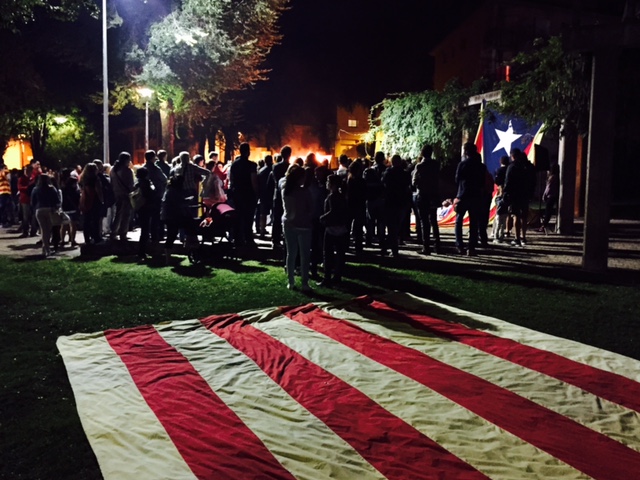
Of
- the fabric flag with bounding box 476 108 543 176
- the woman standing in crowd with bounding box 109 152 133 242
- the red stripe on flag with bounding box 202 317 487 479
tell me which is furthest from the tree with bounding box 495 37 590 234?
the red stripe on flag with bounding box 202 317 487 479

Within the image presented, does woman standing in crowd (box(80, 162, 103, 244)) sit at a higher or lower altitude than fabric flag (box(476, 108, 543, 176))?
lower

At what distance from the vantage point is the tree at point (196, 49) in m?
26.3

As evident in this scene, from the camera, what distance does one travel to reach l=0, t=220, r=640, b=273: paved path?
11.0m

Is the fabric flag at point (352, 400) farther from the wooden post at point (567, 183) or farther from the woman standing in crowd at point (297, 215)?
the wooden post at point (567, 183)

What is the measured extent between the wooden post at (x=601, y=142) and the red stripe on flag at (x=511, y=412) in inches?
199

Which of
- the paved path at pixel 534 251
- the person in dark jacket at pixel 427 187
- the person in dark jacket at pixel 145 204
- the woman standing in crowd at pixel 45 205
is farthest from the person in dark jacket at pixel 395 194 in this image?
the woman standing in crowd at pixel 45 205

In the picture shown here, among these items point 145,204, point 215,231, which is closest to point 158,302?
point 215,231

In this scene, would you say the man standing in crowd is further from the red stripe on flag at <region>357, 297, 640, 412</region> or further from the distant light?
the distant light

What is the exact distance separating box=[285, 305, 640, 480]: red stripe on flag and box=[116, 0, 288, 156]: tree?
898 inches

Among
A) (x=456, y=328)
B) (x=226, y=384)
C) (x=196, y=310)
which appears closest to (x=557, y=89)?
(x=456, y=328)

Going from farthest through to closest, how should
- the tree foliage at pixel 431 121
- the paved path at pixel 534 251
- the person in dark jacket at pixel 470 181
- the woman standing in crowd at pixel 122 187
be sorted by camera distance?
the tree foliage at pixel 431 121 → the woman standing in crowd at pixel 122 187 → the person in dark jacket at pixel 470 181 → the paved path at pixel 534 251

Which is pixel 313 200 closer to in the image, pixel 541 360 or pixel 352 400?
pixel 541 360

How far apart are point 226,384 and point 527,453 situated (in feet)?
8.04

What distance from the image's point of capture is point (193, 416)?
14.6 ft
